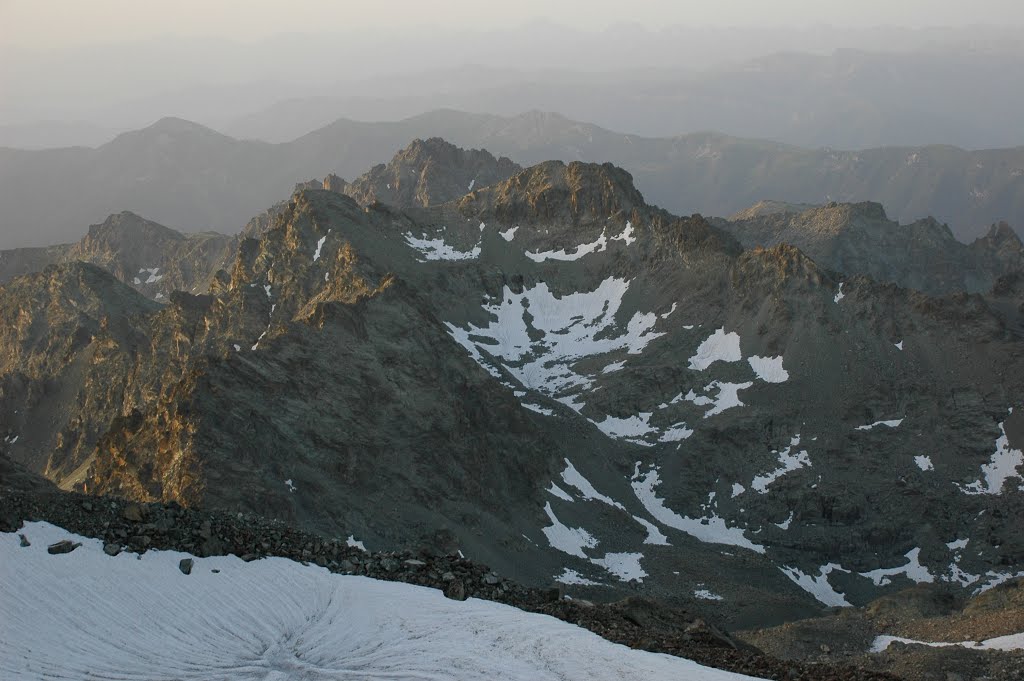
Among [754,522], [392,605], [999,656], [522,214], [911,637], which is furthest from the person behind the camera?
[522,214]

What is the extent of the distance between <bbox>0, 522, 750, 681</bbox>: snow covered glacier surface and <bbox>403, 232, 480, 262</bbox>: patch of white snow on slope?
149 meters

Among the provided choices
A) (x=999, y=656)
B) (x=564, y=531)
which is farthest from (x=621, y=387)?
(x=999, y=656)

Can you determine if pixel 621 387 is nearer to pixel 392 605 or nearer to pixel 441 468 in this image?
pixel 441 468

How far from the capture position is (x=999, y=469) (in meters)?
117

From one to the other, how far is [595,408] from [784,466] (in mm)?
28584

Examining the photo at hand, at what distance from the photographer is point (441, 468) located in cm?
9912

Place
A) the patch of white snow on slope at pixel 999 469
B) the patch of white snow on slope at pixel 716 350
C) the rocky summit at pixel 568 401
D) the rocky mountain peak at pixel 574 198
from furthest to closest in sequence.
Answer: the rocky mountain peak at pixel 574 198
the patch of white snow on slope at pixel 716 350
the patch of white snow on slope at pixel 999 469
the rocky summit at pixel 568 401

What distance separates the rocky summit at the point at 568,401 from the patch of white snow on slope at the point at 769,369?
55 cm

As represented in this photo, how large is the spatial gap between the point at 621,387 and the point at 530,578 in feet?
200

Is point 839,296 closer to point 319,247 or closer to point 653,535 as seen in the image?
point 653,535

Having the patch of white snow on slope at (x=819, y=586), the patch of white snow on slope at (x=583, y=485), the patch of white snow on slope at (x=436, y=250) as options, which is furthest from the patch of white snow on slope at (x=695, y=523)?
the patch of white snow on slope at (x=436, y=250)

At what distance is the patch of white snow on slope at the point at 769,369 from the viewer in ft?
446

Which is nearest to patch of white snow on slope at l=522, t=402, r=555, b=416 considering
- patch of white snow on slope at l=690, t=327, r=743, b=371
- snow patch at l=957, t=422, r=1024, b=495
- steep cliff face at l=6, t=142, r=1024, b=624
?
steep cliff face at l=6, t=142, r=1024, b=624

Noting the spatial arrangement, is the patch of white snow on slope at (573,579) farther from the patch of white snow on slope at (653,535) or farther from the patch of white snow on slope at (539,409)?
the patch of white snow on slope at (539,409)
